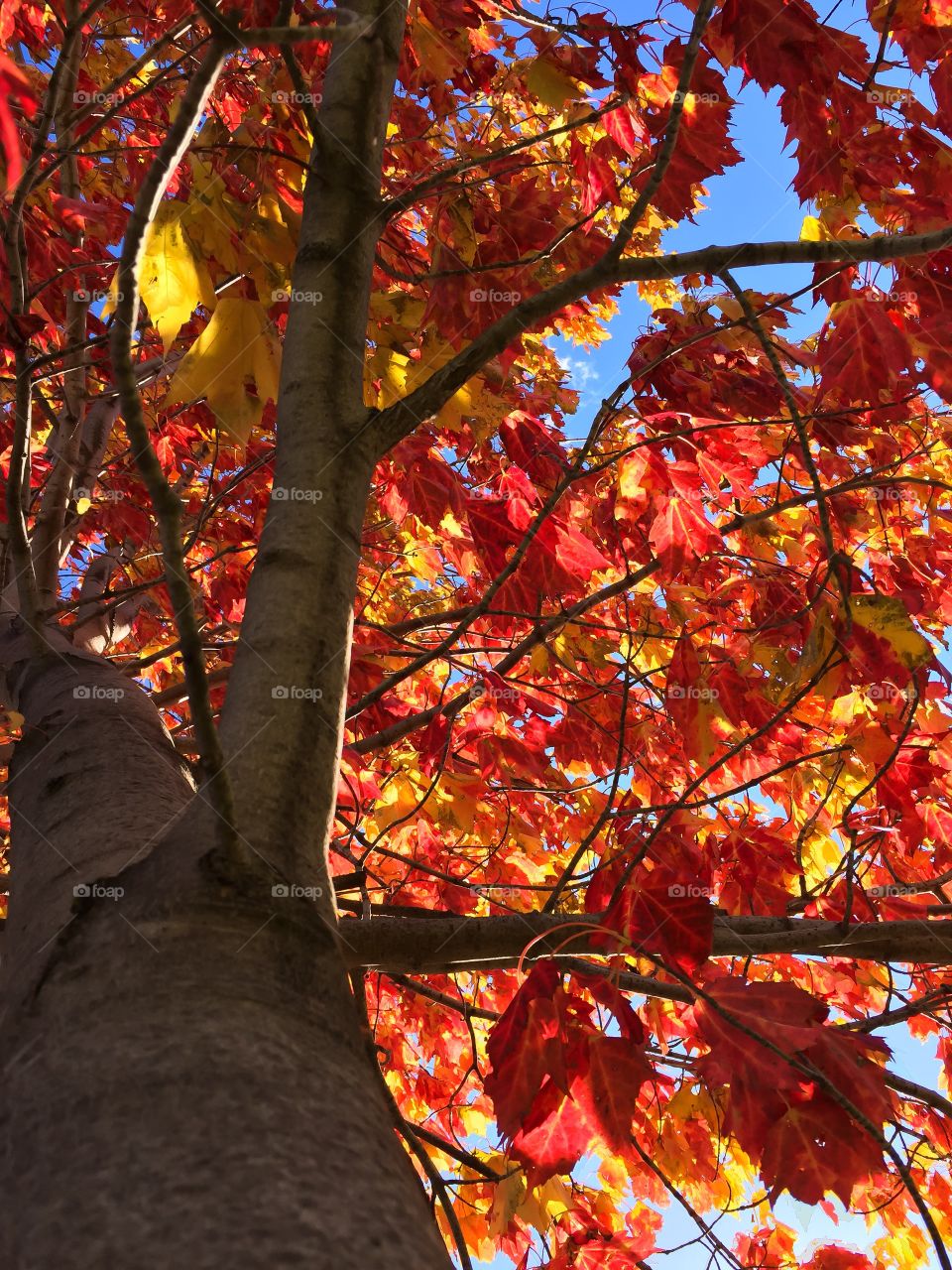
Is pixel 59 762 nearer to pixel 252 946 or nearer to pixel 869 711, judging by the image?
pixel 252 946

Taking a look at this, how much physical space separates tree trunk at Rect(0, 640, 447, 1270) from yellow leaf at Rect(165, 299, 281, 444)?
789mm

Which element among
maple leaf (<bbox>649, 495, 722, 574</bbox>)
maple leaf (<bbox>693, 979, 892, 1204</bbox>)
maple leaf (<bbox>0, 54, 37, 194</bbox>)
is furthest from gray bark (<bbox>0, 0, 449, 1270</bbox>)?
maple leaf (<bbox>649, 495, 722, 574</bbox>)

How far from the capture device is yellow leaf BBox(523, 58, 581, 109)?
2494mm

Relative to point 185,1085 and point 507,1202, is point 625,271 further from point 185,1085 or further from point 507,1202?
point 507,1202

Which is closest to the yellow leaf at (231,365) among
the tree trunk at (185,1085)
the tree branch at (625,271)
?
the tree branch at (625,271)

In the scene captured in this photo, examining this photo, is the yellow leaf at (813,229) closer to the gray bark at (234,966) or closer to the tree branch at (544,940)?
the gray bark at (234,966)

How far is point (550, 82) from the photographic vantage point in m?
2.51

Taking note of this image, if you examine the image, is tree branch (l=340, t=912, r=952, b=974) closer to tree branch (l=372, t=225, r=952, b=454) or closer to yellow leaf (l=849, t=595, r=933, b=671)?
yellow leaf (l=849, t=595, r=933, b=671)

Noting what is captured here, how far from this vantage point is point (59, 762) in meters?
1.41

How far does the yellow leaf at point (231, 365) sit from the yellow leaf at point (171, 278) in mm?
44

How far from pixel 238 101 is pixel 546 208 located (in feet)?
4.90

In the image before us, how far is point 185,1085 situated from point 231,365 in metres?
1.23

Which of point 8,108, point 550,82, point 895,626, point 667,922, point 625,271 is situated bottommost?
point 667,922

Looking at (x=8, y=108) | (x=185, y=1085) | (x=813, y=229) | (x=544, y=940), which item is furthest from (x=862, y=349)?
(x=185, y=1085)
